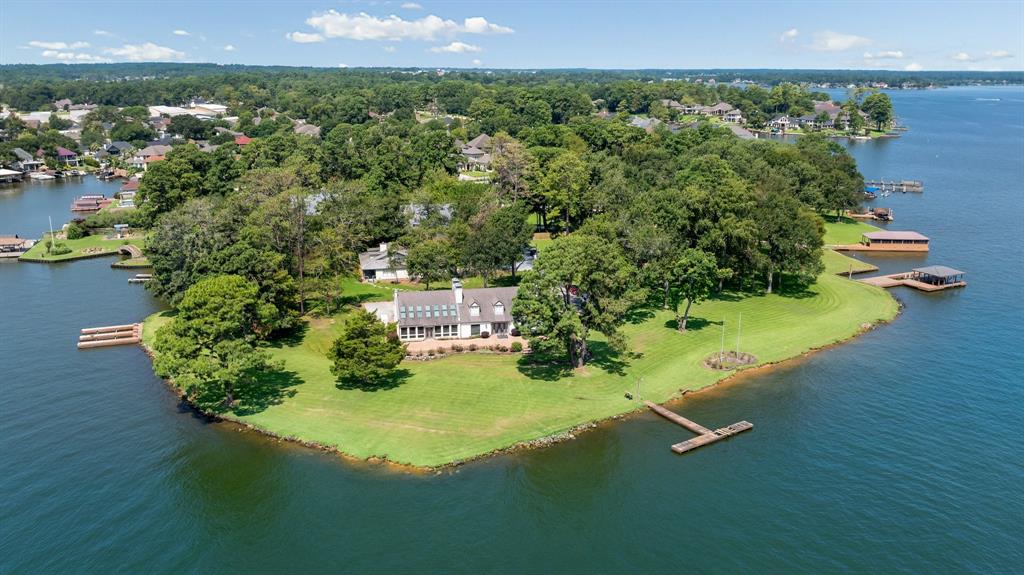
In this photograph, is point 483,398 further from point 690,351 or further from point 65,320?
point 65,320

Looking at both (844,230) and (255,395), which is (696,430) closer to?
(255,395)

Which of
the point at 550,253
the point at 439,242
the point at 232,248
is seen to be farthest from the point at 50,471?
the point at 439,242

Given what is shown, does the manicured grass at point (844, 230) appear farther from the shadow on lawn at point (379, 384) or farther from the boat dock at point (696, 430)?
the shadow on lawn at point (379, 384)

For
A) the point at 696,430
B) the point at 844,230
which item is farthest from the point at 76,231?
the point at 844,230

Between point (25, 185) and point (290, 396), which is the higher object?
point (25, 185)

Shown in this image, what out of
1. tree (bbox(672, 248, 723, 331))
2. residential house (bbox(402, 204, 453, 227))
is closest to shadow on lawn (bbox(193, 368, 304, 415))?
residential house (bbox(402, 204, 453, 227))

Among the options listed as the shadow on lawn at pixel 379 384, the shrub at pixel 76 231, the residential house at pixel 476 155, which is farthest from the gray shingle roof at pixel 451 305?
the residential house at pixel 476 155
